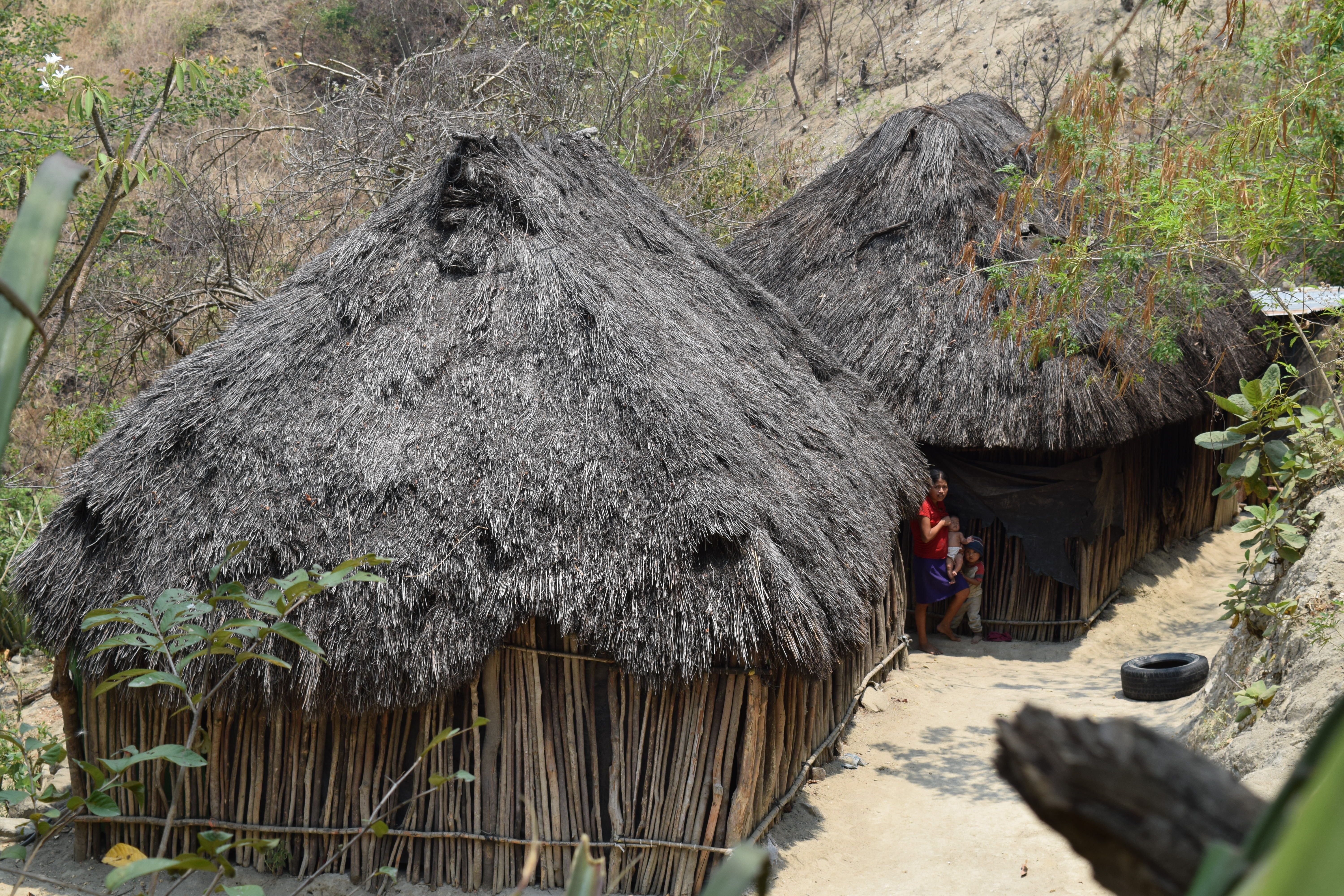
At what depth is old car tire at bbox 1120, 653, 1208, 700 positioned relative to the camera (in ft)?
20.7

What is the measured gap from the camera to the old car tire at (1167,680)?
248 inches

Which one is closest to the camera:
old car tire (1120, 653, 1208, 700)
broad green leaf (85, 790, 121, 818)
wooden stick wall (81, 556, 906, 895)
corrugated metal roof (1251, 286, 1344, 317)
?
broad green leaf (85, 790, 121, 818)

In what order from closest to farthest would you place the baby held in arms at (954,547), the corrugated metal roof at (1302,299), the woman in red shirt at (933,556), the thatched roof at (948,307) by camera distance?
the corrugated metal roof at (1302,299) → the thatched roof at (948,307) → the woman in red shirt at (933,556) → the baby held in arms at (954,547)

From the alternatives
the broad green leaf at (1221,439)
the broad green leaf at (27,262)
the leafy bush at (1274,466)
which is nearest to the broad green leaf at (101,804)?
the broad green leaf at (27,262)

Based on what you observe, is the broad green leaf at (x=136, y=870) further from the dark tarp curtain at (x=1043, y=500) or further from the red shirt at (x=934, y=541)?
the dark tarp curtain at (x=1043, y=500)

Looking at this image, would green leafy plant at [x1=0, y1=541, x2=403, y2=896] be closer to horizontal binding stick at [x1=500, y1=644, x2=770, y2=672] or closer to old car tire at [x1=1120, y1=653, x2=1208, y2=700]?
horizontal binding stick at [x1=500, y1=644, x2=770, y2=672]

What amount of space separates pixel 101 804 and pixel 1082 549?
7.26 metres

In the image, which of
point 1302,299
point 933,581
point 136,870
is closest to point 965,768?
point 933,581

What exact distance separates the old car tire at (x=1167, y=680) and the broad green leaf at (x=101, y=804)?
19.6ft

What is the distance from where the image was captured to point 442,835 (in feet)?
14.3

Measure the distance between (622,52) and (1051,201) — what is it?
5695mm

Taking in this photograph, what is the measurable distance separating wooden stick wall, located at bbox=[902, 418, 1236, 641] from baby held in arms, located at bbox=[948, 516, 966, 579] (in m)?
0.39

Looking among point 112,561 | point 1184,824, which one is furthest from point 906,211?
point 1184,824

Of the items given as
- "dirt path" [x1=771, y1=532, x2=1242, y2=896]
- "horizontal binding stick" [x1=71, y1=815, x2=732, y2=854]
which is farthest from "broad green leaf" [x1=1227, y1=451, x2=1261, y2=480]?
"horizontal binding stick" [x1=71, y1=815, x2=732, y2=854]
